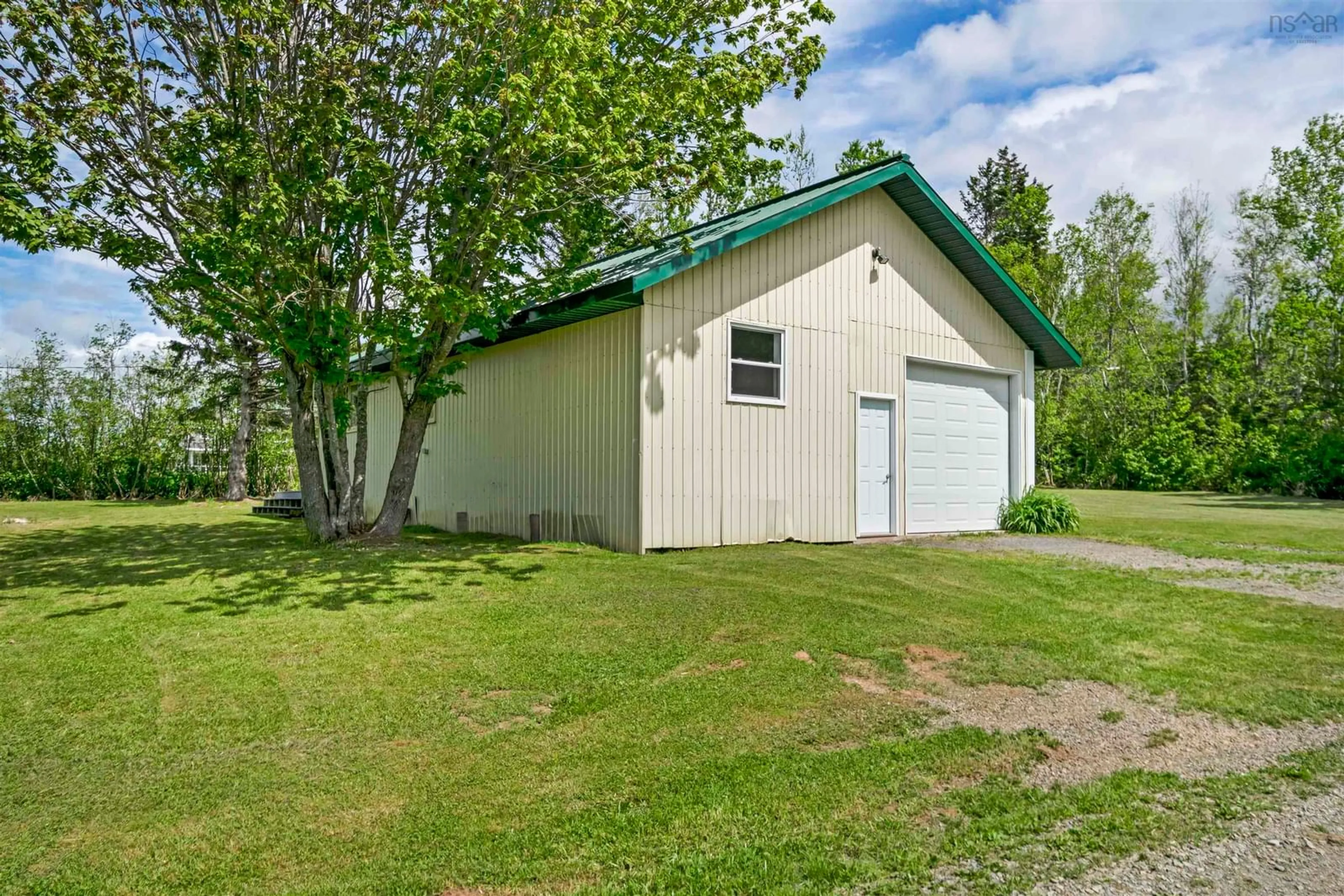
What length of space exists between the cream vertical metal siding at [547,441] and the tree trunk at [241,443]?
342 inches

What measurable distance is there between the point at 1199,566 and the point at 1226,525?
6.05 meters

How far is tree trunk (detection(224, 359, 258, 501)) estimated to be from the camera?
20.8m

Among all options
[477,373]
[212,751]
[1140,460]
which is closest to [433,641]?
[212,751]

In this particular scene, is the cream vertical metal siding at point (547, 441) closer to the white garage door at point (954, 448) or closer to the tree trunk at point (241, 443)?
the white garage door at point (954, 448)

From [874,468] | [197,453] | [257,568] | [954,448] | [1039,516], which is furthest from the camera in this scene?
[197,453]

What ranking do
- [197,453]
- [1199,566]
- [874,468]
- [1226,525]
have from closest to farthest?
[1199,566], [874,468], [1226,525], [197,453]

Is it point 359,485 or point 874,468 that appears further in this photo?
point 874,468

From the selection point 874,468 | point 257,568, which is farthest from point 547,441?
point 874,468

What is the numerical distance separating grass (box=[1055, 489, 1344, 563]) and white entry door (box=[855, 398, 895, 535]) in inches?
122

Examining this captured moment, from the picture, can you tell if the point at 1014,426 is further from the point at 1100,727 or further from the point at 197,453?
the point at 197,453

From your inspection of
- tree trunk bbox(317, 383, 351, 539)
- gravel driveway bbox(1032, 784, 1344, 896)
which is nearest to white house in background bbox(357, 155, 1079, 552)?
tree trunk bbox(317, 383, 351, 539)

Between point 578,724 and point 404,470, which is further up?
point 404,470

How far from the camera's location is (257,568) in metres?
8.32

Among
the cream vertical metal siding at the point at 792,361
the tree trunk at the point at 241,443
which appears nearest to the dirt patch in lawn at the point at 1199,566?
the cream vertical metal siding at the point at 792,361
